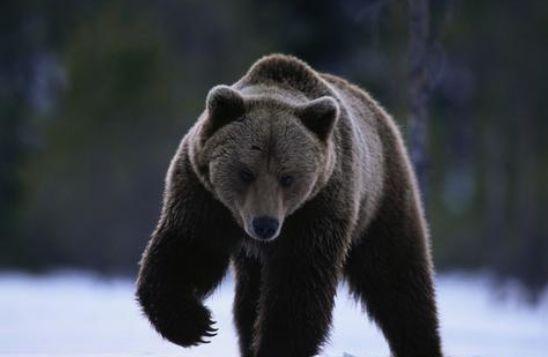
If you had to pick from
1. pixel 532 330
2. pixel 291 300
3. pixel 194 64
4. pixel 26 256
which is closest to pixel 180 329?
pixel 291 300

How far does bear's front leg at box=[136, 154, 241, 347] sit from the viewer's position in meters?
6.30

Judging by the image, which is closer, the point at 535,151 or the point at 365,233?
the point at 365,233

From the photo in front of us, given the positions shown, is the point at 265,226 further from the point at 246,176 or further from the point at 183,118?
the point at 183,118

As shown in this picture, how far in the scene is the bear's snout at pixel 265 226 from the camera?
578 cm

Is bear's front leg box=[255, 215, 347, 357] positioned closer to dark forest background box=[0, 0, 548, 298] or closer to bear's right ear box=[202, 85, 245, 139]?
bear's right ear box=[202, 85, 245, 139]

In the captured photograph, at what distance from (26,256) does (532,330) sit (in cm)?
1649

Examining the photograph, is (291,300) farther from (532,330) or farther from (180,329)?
(532,330)

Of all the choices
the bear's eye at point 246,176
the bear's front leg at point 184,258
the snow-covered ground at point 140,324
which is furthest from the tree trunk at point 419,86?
the bear's eye at point 246,176

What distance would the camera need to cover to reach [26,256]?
3241 cm

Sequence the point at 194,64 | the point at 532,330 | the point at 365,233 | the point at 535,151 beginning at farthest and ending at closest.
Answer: the point at 194,64, the point at 535,151, the point at 532,330, the point at 365,233

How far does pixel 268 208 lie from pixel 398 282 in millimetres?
1785

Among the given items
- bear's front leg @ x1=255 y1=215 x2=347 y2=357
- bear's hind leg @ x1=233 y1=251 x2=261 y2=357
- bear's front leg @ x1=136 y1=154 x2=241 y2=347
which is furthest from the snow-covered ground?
bear's front leg @ x1=136 y1=154 x2=241 y2=347

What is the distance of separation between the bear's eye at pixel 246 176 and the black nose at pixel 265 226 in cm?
26

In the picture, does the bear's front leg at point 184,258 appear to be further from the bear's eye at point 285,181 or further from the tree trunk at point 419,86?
the tree trunk at point 419,86
